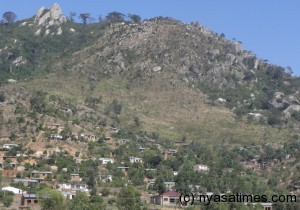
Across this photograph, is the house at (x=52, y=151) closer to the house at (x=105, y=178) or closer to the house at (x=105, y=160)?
the house at (x=105, y=160)

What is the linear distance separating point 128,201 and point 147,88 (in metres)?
54.8

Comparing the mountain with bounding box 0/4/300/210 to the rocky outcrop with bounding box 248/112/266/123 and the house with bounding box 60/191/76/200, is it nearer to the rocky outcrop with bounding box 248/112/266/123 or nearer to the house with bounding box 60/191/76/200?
the rocky outcrop with bounding box 248/112/266/123

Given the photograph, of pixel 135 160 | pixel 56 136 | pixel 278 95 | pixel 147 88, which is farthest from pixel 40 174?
pixel 278 95

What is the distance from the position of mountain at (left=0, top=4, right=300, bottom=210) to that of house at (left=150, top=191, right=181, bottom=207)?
15.7 m

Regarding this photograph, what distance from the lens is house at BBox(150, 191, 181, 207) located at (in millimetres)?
65400

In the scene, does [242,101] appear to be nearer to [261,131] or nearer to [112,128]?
[261,131]

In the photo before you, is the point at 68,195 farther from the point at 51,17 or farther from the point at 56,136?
the point at 51,17

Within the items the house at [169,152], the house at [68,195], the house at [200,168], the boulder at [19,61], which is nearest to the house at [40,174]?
the house at [68,195]

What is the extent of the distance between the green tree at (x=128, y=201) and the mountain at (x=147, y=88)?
836 inches

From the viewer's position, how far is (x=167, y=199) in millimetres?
65812

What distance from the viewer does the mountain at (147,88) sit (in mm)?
88106

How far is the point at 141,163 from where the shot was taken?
7988cm

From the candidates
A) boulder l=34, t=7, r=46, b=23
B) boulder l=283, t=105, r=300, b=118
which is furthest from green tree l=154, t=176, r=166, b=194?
boulder l=34, t=7, r=46, b=23

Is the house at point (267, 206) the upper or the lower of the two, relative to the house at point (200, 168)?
lower
